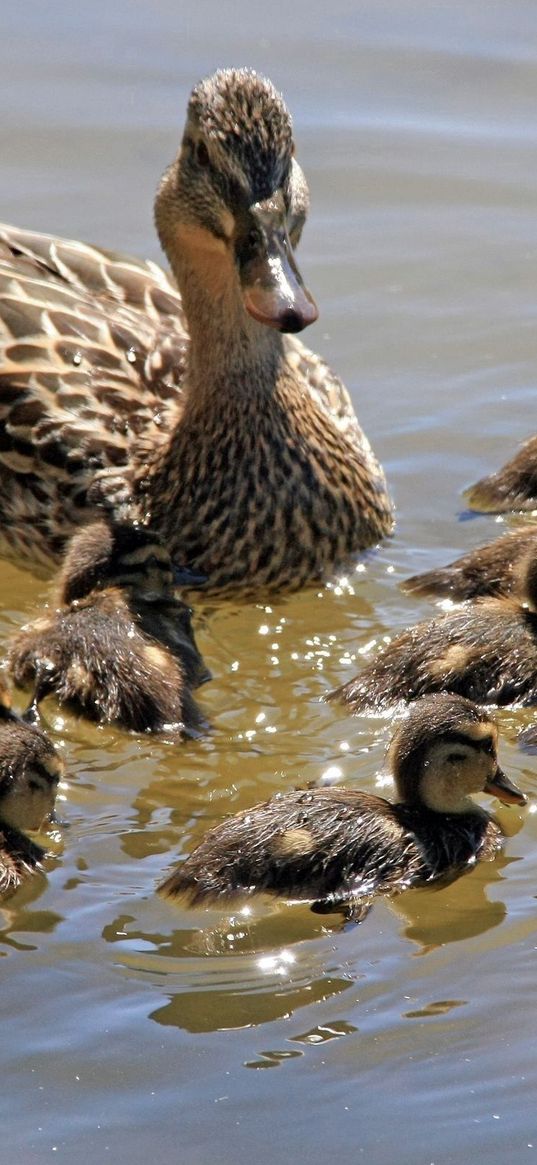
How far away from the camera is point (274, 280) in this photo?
525 centimetres

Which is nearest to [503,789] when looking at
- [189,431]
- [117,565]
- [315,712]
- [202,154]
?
[315,712]

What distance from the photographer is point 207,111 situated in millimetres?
5539

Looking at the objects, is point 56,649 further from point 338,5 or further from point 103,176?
point 338,5

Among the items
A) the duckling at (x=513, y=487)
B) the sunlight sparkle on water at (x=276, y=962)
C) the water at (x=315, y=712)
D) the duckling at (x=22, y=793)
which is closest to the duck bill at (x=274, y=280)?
the water at (x=315, y=712)

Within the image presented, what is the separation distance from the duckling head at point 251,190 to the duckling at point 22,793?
135 cm

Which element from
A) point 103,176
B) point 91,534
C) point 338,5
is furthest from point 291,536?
point 338,5

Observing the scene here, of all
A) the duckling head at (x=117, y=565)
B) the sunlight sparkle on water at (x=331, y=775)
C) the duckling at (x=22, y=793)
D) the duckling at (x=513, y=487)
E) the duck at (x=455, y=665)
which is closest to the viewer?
the duckling at (x=22, y=793)

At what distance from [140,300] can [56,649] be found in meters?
1.69

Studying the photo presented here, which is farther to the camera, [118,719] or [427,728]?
[118,719]

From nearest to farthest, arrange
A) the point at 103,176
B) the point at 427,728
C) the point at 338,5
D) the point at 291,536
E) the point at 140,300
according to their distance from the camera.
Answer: the point at 427,728, the point at 291,536, the point at 140,300, the point at 103,176, the point at 338,5

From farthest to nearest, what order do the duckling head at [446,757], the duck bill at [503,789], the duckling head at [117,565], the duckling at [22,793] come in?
the duckling head at [117,565] → the duck bill at [503,789] → the duckling head at [446,757] → the duckling at [22,793]

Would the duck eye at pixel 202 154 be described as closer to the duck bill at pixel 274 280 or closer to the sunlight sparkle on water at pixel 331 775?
the duck bill at pixel 274 280

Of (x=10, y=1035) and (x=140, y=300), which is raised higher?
(x=140, y=300)

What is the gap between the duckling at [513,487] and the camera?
6.23 meters
